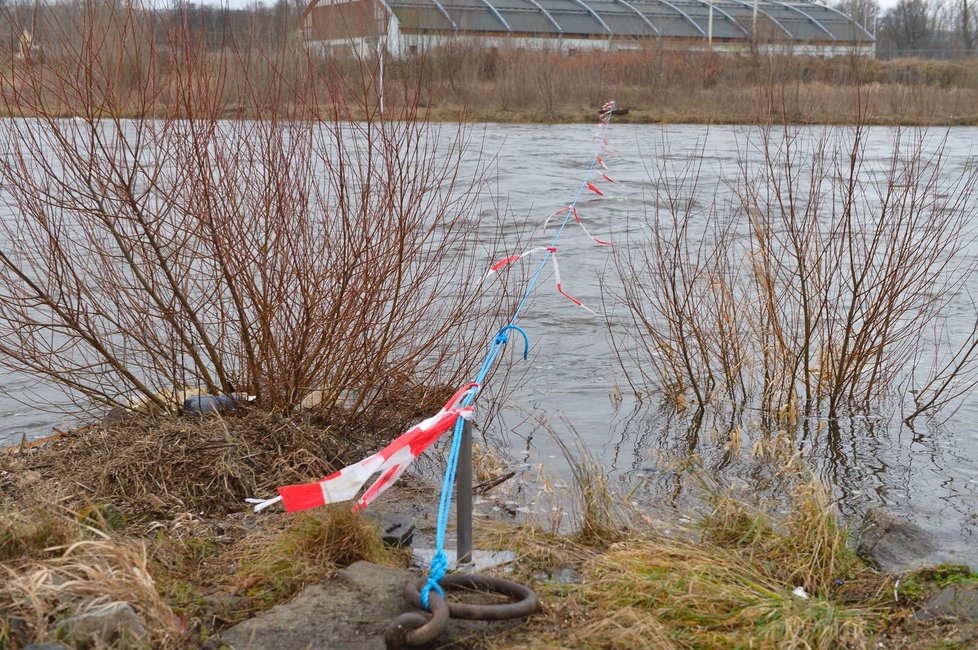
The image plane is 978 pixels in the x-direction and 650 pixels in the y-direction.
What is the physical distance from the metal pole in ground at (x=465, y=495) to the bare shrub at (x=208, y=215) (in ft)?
6.88

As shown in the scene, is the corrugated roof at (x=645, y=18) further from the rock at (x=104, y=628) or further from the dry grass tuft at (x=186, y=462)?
the rock at (x=104, y=628)

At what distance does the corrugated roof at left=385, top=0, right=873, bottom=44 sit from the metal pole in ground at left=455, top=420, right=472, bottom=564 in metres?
44.3

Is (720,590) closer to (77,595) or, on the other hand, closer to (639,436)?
(77,595)

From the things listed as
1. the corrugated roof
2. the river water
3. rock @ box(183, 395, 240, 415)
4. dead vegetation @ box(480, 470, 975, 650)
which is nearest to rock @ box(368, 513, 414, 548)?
dead vegetation @ box(480, 470, 975, 650)

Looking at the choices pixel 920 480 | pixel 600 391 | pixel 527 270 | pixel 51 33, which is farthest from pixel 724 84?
pixel 51 33

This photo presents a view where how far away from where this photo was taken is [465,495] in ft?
11.9

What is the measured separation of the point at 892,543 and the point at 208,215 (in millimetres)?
3698

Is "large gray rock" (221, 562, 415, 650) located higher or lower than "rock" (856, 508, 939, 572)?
higher

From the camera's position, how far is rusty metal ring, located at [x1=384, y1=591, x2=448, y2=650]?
3012 millimetres

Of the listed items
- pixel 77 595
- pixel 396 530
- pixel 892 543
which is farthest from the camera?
pixel 892 543

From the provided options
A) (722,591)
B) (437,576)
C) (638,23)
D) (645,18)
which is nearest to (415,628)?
(437,576)

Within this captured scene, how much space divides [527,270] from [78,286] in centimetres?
677

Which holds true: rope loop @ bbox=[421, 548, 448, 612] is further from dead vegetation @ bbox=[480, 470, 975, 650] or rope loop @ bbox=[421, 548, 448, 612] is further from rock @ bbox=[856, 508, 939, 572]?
rock @ bbox=[856, 508, 939, 572]

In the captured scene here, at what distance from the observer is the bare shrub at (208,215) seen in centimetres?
504
